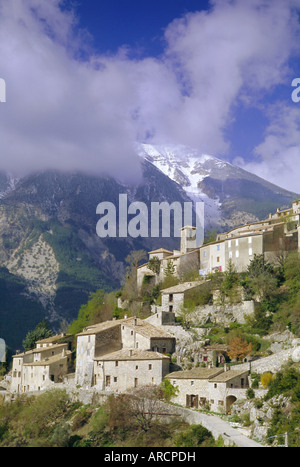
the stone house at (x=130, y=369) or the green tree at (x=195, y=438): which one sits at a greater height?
the stone house at (x=130, y=369)

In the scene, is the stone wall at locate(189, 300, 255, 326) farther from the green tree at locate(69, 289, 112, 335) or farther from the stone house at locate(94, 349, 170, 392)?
the green tree at locate(69, 289, 112, 335)

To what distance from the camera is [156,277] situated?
7600cm

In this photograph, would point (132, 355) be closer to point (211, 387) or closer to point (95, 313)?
point (211, 387)

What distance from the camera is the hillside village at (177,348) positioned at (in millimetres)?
46781

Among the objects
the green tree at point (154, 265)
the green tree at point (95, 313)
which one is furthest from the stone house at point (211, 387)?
the green tree at point (154, 265)

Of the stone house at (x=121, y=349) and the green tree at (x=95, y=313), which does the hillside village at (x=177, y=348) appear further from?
the green tree at (x=95, y=313)

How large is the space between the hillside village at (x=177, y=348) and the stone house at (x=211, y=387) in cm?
8

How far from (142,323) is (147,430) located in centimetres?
1475

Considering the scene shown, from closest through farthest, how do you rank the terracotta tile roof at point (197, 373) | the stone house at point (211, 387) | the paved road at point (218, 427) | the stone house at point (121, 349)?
the paved road at point (218, 427), the stone house at point (211, 387), the terracotta tile roof at point (197, 373), the stone house at point (121, 349)

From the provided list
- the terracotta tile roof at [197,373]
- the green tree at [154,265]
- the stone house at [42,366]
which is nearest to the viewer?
the terracotta tile roof at [197,373]

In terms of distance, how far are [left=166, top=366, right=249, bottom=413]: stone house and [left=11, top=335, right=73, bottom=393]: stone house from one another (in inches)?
740
